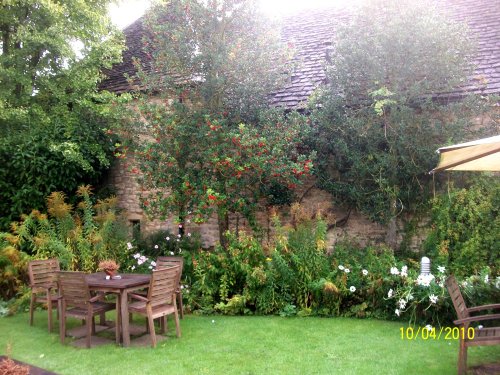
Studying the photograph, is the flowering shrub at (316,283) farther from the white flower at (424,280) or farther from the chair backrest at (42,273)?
the chair backrest at (42,273)

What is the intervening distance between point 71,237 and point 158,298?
423cm

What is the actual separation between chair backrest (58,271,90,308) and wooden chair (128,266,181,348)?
597 mm

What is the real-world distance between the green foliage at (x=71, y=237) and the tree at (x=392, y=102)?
4.73 meters

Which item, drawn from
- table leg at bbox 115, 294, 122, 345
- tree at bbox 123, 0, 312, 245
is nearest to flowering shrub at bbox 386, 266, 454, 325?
tree at bbox 123, 0, 312, 245

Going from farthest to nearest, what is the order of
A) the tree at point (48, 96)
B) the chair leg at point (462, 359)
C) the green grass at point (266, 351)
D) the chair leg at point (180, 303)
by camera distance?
the tree at point (48, 96)
the chair leg at point (180, 303)
the green grass at point (266, 351)
the chair leg at point (462, 359)

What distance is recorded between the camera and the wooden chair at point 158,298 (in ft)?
19.2

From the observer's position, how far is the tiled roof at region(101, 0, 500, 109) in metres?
9.09

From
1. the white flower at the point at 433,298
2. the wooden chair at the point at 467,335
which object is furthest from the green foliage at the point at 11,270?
the wooden chair at the point at 467,335

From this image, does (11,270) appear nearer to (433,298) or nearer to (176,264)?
(176,264)

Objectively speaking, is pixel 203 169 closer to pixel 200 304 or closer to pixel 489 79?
pixel 200 304

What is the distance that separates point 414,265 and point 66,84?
8971 mm

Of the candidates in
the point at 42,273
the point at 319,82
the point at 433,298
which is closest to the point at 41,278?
the point at 42,273

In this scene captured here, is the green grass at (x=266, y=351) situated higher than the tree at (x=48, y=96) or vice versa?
the tree at (x=48, y=96)

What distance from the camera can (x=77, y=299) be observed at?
19.6ft
